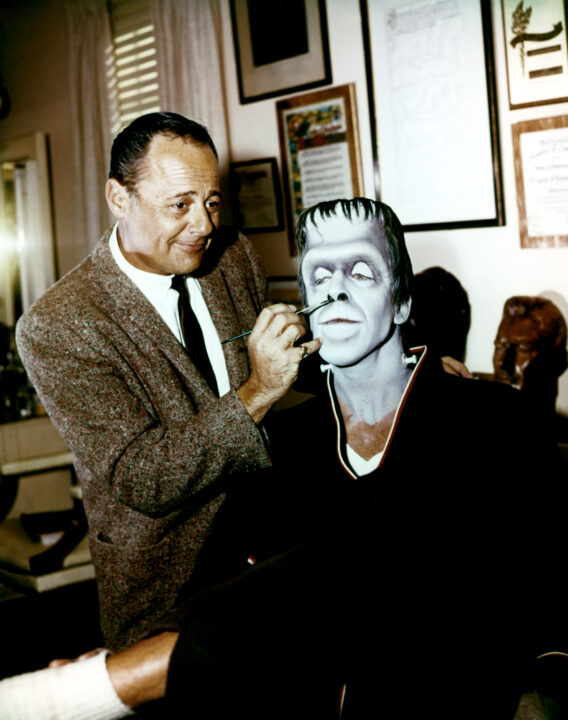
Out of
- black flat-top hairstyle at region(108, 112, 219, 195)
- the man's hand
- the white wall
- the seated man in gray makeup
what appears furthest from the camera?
the white wall

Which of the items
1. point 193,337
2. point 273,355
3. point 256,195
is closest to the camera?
point 273,355

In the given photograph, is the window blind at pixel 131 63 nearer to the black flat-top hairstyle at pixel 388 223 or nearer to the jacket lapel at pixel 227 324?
the jacket lapel at pixel 227 324

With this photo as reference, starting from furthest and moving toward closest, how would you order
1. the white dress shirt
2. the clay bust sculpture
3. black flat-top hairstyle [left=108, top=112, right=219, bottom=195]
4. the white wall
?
the white wall
the clay bust sculpture
the white dress shirt
black flat-top hairstyle [left=108, top=112, right=219, bottom=195]

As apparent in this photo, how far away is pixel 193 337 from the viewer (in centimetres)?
161

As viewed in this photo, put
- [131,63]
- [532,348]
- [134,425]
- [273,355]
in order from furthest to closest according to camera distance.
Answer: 1. [131,63]
2. [532,348]
3. [134,425]
4. [273,355]

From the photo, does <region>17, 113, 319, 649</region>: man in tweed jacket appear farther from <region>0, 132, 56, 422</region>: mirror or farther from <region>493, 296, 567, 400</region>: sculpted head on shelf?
<region>0, 132, 56, 422</region>: mirror

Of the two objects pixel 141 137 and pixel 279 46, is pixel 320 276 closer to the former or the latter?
pixel 141 137

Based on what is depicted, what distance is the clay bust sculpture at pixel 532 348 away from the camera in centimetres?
199

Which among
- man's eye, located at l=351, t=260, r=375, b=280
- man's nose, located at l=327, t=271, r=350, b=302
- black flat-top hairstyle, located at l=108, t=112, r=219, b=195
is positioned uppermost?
black flat-top hairstyle, located at l=108, t=112, r=219, b=195

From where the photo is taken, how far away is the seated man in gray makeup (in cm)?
95

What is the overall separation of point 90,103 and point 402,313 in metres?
2.93

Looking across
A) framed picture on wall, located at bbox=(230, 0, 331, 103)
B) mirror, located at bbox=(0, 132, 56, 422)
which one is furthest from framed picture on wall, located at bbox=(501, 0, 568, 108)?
mirror, located at bbox=(0, 132, 56, 422)

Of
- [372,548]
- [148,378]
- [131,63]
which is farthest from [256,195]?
[372,548]

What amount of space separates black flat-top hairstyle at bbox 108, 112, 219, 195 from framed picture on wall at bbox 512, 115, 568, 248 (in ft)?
3.69
